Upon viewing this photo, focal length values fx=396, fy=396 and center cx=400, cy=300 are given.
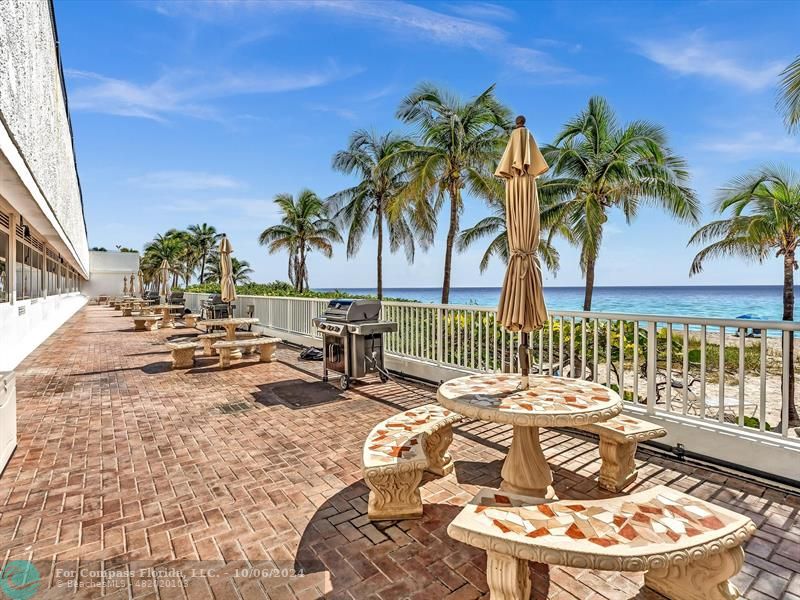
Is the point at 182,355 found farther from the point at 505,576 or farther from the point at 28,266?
the point at 505,576

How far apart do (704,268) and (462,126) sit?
8455 mm

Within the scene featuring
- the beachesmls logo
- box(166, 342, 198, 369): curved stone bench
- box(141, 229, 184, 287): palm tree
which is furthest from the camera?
box(141, 229, 184, 287): palm tree

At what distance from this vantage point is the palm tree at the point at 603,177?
10430 mm

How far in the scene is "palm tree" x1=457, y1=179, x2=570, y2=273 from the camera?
14.1 meters

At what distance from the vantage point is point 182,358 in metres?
7.13

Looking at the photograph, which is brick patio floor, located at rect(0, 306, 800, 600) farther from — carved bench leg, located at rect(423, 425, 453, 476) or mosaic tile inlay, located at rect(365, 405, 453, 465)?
mosaic tile inlay, located at rect(365, 405, 453, 465)

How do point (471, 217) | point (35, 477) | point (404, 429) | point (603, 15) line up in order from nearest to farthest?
point (404, 429) → point (35, 477) → point (603, 15) → point (471, 217)

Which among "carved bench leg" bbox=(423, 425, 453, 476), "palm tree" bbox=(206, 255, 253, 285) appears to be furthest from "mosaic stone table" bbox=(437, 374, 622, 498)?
"palm tree" bbox=(206, 255, 253, 285)

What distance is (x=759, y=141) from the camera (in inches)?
745

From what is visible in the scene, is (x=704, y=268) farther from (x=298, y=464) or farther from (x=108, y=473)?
(x=108, y=473)

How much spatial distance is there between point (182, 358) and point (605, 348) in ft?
22.3

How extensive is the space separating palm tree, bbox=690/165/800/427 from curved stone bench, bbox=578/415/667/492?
8.65 meters

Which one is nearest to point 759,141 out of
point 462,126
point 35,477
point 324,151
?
point 462,126

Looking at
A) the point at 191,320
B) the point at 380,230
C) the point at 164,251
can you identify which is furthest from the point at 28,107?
the point at 164,251
